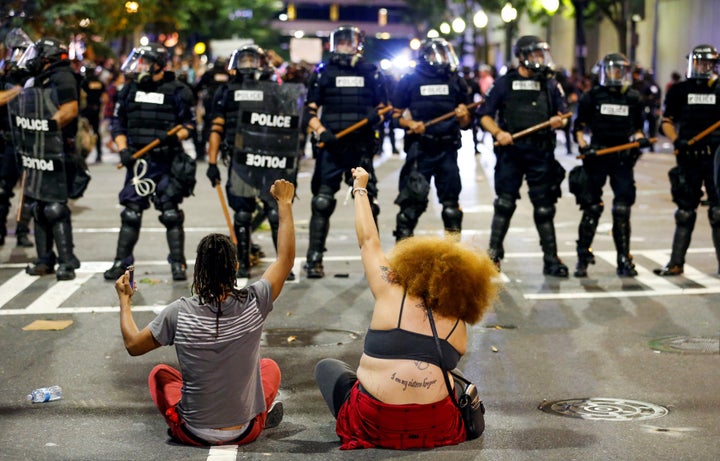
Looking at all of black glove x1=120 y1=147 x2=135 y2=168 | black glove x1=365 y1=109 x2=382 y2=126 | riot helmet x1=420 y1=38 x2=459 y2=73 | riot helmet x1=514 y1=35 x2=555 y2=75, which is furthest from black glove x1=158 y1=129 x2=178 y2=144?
riot helmet x1=514 y1=35 x2=555 y2=75

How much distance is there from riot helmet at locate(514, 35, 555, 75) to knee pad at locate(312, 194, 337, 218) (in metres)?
2.12

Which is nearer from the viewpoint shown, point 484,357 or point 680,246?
point 484,357

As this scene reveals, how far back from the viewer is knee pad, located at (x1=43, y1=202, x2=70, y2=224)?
1104cm

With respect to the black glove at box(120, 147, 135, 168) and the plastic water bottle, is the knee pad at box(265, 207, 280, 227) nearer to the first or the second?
the black glove at box(120, 147, 135, 168)

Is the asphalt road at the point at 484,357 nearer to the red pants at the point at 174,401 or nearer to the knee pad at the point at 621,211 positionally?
the red pants at the point at 174,401

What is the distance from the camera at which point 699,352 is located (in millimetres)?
8344

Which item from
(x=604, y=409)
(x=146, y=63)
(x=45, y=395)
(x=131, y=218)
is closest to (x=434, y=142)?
(x=146, y=63)

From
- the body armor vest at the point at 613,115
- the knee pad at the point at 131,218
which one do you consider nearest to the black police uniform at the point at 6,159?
the knee pad at the point at 131,218

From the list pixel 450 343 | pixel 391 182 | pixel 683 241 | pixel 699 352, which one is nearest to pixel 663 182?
pixel 391 182

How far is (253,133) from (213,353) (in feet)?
17.4

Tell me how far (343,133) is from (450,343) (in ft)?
17.9

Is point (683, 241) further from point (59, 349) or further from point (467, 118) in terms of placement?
point (59, 349)

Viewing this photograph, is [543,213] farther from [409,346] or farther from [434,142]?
[409,346]

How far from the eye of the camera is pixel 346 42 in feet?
36.8
